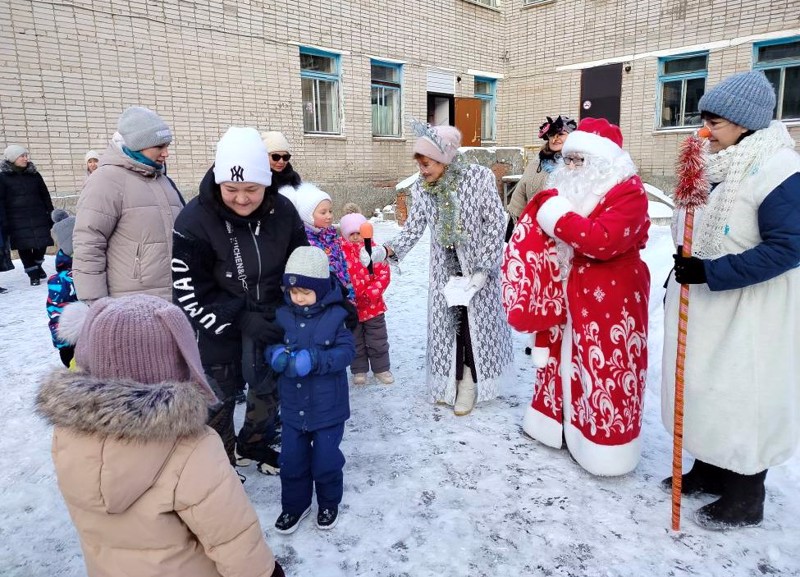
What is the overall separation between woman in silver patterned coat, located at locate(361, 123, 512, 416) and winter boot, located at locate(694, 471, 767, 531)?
148cm

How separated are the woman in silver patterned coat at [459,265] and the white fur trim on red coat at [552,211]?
31.8 inches

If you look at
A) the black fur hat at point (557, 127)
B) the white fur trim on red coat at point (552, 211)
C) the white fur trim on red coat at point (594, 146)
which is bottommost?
the white fur trim on red coat at point (552, 211)

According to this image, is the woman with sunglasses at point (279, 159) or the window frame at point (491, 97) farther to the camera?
the window frame at point (491, 97)

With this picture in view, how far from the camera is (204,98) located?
9602mm

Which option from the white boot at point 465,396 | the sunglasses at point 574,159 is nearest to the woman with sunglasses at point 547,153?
the white boot at point 465,396

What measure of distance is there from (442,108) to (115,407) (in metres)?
13.8

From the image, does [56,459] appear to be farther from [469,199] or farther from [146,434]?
[469,199]

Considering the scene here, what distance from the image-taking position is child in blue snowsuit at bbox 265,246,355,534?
225 cm

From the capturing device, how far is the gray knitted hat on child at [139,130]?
2.79 m

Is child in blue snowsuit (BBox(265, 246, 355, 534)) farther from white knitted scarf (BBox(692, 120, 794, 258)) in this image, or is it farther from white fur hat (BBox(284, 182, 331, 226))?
white knitted scarf (BBox(692, 120, 794, 258))

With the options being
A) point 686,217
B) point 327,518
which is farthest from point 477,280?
point 327,518

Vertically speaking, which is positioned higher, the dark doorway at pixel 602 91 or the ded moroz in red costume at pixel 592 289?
the dark doorway at pixel 602 91

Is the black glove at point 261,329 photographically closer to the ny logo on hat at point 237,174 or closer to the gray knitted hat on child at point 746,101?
the ny logo on hat at point 237,174

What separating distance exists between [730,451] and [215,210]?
237cm
